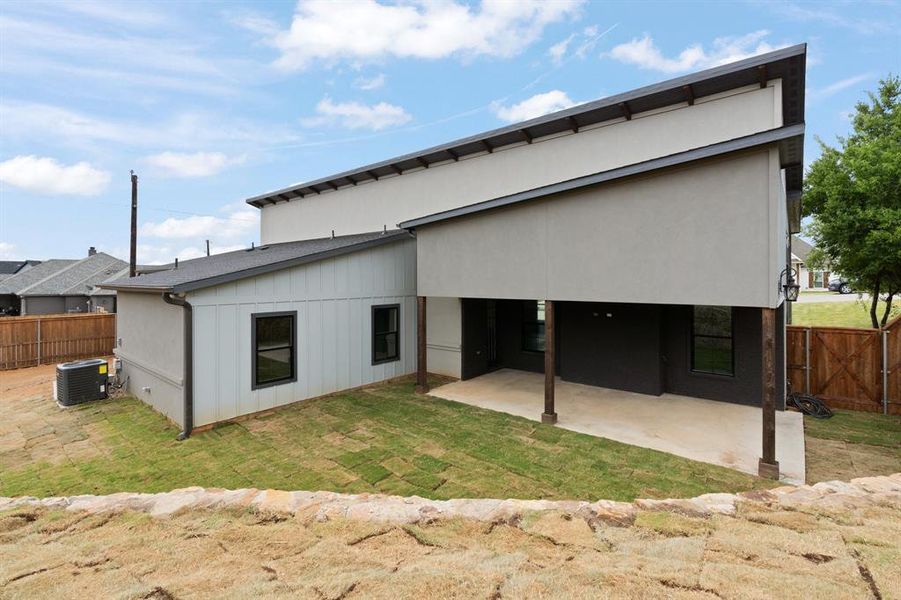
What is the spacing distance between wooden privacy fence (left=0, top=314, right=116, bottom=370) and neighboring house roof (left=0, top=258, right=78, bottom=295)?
16493 mm

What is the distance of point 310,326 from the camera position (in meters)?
9.18

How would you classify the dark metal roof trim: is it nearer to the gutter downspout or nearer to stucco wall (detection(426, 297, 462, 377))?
stucco wall (detection(426, 297, 462, 377))

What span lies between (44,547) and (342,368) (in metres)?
6.41

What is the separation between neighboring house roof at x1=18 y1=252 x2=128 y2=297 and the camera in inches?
1024

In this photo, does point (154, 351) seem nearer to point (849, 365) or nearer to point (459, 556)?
point (459, 556)

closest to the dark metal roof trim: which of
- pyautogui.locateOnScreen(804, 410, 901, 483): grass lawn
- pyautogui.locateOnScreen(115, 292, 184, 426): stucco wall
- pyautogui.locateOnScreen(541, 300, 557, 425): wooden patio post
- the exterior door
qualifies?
pyautogui.locateOnScreen(541, 300, 557, 425): wooden patio post

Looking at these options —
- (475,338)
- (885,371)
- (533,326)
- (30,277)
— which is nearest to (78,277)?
(30,277)

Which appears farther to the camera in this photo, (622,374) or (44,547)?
(622,374)

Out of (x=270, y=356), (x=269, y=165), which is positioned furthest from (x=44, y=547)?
(x=269, y=165)

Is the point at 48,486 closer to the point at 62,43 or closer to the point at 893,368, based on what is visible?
the point at 62,43

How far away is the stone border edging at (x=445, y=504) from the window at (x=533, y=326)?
711 cm

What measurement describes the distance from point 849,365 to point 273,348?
11987 millimetres

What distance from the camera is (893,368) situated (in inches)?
321

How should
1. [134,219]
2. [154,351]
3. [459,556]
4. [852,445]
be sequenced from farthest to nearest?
[134,219] < [154,351] < [852,445] < [459,556]
